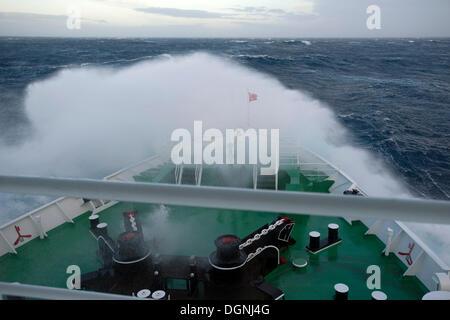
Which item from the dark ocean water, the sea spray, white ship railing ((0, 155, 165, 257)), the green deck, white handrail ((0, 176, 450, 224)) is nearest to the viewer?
white handrail ((0, 176, 450, 224))

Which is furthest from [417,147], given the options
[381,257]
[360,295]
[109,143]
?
[109,143]

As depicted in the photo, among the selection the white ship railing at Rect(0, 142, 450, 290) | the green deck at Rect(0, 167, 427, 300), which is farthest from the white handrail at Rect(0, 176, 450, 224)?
the green deck at Rect(0, 167, 427, 300)

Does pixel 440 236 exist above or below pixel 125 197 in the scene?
below

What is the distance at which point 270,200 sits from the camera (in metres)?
0.56

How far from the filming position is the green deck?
4.18m

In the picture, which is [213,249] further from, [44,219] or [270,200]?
[270,200]

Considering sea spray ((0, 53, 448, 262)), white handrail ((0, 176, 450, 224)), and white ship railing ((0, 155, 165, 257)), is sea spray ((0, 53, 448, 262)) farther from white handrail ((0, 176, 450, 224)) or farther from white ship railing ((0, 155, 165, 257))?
white handrail ((0, 176, 450, 224))

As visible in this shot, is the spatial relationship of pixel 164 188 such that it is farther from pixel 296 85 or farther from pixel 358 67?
pixel 358 67

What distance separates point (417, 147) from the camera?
563 inches

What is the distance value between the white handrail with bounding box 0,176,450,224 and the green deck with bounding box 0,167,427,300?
3.72 metres

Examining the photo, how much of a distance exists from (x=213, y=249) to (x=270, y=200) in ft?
15.0

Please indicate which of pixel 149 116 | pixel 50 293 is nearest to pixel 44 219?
pixel 50 293
